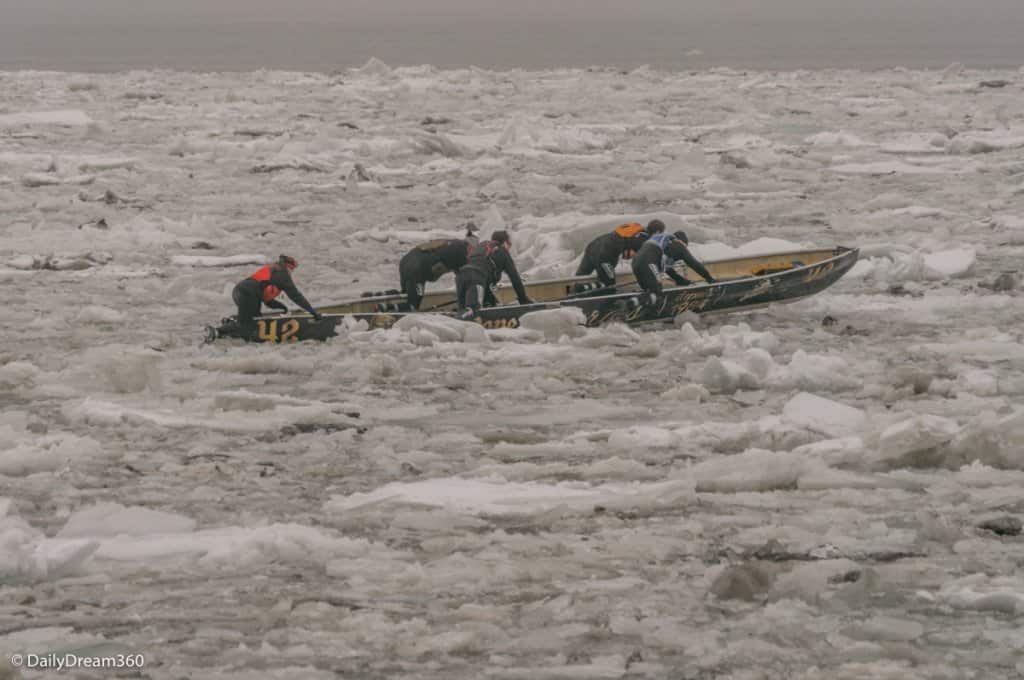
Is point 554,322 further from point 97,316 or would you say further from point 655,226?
point 97,316

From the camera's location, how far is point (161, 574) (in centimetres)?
756

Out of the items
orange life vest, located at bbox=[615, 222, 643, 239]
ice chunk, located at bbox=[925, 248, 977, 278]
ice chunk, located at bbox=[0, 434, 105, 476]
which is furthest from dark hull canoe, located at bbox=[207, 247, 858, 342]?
ice chunk, located at bbox=[0, 434, 105, 476]

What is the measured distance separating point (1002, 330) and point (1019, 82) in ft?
102

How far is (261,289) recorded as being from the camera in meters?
13.6

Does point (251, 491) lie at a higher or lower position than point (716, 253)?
lower

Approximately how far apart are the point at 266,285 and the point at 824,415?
5.72 meters

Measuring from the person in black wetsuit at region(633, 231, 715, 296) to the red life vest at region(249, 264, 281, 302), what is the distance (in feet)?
11.3

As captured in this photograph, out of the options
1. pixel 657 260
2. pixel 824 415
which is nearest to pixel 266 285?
pixel 657 260

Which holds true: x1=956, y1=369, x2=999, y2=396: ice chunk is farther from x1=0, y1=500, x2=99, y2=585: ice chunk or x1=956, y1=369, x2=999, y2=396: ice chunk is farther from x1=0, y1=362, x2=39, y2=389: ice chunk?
x1=0, y1=362, x2=39, y2=389: ice chunk

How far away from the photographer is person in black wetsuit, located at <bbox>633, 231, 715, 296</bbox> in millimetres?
14039

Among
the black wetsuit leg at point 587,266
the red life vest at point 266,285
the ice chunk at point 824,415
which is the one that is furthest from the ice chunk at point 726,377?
the red life vest at point 266,285

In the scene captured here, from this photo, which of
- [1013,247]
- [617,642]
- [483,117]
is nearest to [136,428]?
[617,642]

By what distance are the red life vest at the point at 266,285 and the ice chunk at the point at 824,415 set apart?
533 centimetres

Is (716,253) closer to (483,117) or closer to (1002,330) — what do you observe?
(1002,330)
